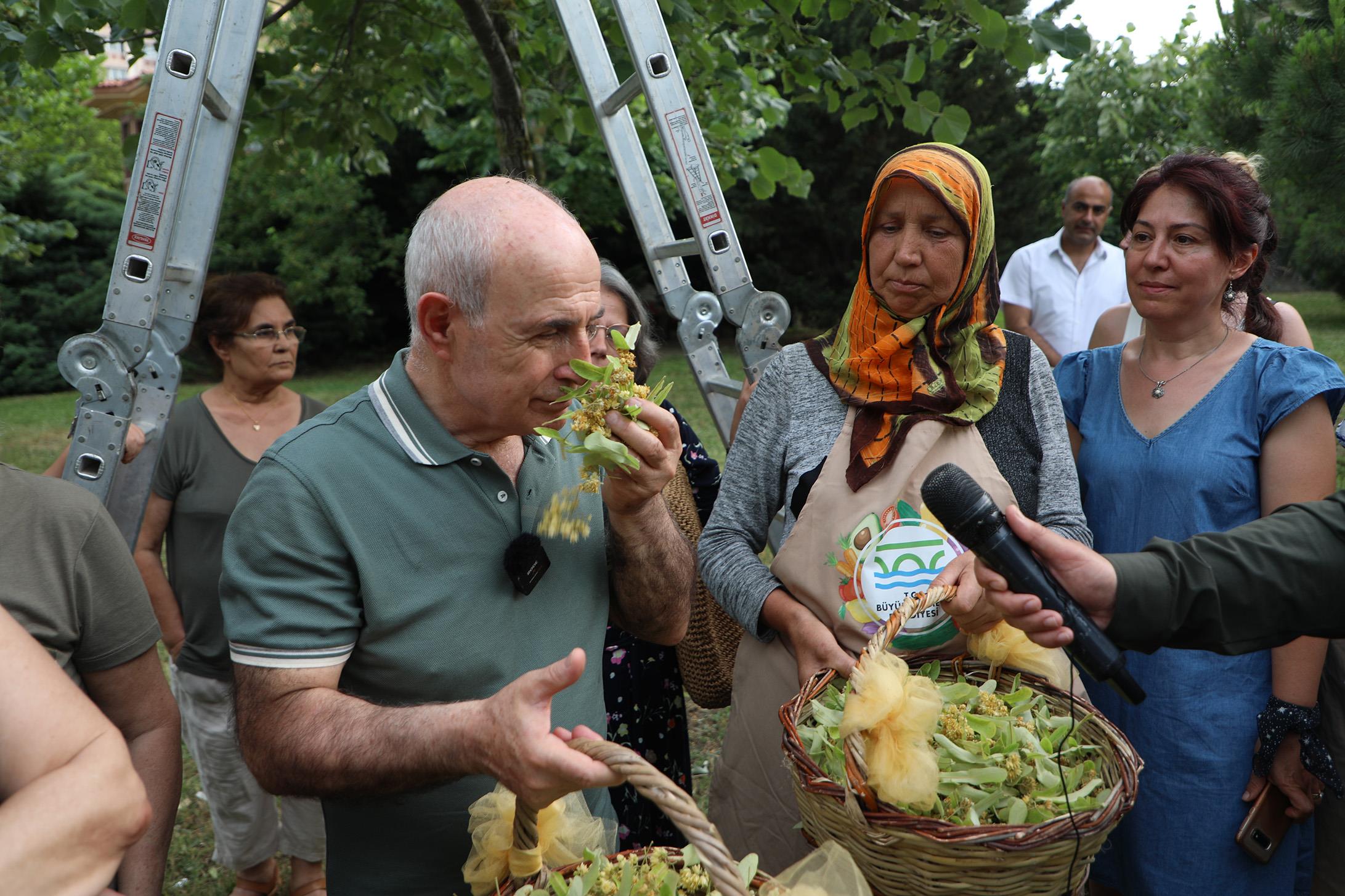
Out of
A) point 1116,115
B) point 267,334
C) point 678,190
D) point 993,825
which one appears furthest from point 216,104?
point 1116,115

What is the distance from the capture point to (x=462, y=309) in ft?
5.93

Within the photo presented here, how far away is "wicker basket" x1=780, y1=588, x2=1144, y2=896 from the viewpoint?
1604 mm

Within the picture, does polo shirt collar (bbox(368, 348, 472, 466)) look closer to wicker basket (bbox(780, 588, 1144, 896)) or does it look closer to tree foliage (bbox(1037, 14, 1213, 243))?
wicker basket (bbox(780, 588, 1144, 896))

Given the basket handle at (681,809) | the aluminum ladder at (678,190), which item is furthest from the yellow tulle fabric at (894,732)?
the aluminum ladder at (678,190)

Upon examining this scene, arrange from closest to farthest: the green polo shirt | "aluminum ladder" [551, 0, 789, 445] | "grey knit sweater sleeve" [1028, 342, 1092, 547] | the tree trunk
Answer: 1. the green polo shirt
2. "grey knit sweater sleeve" [1028, 342, 1092, 547]
3. "aluminum ladder" [551, 0, 789, 445]
4. the tree trunk

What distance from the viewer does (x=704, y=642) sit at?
3.09 m

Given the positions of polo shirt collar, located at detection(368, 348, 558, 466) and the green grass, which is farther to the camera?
the green grass

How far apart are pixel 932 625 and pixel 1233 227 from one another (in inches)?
55.4

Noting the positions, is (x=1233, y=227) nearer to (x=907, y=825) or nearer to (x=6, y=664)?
(x=907, y=825)

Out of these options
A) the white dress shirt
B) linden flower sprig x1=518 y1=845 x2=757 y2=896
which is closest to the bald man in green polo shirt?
linden flower sprig x1=518 y1=845 x2=757 y2=896

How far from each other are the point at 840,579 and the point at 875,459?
296 mm

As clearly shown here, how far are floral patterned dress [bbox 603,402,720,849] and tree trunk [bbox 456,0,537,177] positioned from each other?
2.06 m

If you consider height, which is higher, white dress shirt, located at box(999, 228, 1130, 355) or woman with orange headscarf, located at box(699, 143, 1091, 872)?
white dress shirt, located at box(999, 228, 1130, 355)

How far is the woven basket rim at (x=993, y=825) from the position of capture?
160 cm
